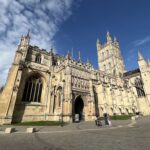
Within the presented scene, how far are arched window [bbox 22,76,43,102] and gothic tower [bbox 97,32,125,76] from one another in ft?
145

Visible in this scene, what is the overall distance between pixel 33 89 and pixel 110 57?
168 ft

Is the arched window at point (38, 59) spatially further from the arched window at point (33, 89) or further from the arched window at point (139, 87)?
the arched window at point (139, 87)

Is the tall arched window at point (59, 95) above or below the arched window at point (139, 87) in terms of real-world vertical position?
below

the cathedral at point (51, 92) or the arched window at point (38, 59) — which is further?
the arched window at point (38, 59)

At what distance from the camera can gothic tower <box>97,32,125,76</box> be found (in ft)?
223

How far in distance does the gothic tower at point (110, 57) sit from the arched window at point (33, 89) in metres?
44.2

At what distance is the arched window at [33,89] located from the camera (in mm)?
29739

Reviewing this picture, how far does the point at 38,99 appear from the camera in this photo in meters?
31.0

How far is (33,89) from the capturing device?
31125 millimetres

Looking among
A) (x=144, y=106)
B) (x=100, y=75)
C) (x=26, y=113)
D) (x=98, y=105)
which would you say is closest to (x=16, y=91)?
(x=26, y=113)

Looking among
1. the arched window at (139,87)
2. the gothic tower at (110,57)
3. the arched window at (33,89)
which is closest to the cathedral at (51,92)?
the arched window at (33,89)

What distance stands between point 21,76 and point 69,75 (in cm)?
1129

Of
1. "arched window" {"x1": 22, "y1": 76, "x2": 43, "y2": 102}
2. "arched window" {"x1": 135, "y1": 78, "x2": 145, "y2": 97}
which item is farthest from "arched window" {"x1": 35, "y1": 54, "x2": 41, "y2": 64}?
"arched window" {"x1": 135, "y1": 78, "x2": 145, "y2": 97}

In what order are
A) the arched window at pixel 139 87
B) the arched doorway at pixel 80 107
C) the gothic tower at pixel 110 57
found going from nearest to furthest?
Answer: the arched doorway at pixel 80 107 → the arched window at pixel 139 87 → the gothic tower at pixel 110 57
